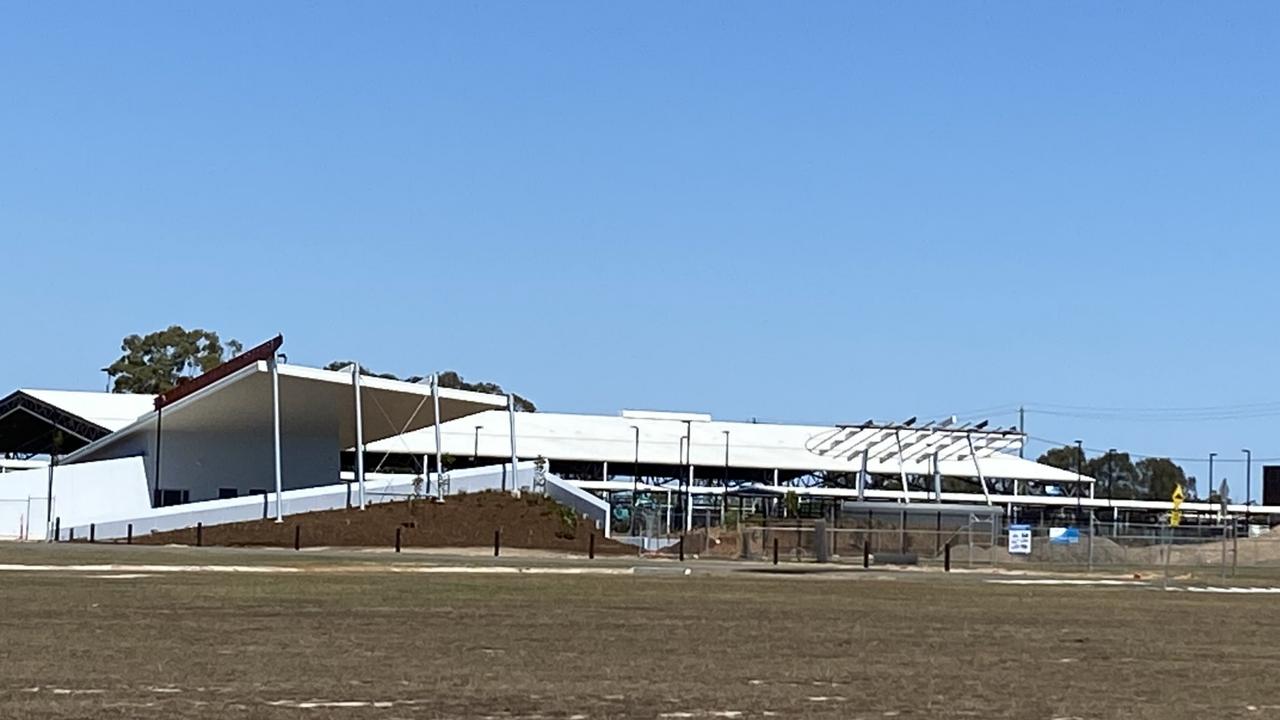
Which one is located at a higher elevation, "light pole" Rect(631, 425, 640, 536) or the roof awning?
the roof awning

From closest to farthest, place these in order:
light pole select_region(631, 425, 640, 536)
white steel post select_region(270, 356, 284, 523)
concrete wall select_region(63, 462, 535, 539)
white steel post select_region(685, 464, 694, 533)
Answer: white steel post select_region(270, 356, 284, 523)
concrete wall select_region(63, 462, 535, 539)
white steel post select_region(685, 464, 694, 533)
light pole select_region(631, 425, 640, 536)

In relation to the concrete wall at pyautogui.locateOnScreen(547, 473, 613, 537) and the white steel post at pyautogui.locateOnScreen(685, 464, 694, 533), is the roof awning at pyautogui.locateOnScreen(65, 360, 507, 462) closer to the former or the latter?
the concrete wall at pyautogui.locateOnScreen(547, 473, 613, 537)

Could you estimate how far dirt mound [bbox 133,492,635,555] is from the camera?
7569 centimetres

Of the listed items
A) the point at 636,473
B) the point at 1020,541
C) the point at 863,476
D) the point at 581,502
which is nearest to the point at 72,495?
the point at 581,502

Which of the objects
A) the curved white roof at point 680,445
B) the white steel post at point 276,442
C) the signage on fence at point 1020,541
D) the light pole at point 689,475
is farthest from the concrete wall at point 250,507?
the curved white roof at point 680,445

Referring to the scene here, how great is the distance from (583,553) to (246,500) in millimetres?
19046

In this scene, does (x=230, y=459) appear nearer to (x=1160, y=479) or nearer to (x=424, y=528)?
(x=424, y=528)

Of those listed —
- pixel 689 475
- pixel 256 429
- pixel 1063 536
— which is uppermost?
pixel 256 429

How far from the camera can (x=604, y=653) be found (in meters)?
18.0

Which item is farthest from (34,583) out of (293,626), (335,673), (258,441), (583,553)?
(258,441)

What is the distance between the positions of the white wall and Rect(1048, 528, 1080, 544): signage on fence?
4210 centimetres

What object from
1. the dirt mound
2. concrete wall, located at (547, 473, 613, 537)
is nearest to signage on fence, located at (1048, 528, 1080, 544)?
the dirt mound

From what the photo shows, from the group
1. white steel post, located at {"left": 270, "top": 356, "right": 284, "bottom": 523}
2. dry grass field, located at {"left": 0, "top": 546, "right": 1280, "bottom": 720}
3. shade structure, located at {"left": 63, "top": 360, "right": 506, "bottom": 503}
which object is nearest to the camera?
dry grass field, located at {"left": 0, "top": 546, "right": 1280, "bottom": 720}

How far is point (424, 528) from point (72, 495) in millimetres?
19812
